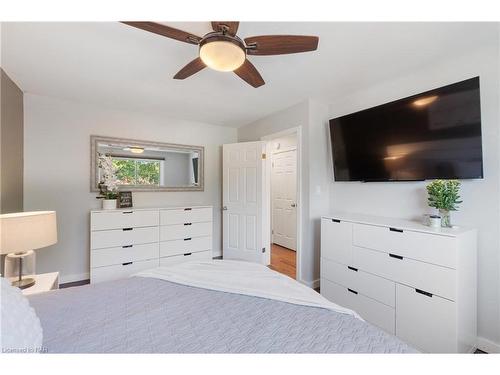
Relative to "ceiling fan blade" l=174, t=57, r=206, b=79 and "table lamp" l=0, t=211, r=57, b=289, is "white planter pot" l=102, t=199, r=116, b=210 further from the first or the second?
"ceiling fan blade" l=174, t=57, r=206, b=79

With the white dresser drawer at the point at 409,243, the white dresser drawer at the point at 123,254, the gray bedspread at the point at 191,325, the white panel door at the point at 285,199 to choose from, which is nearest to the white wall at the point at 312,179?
the white dresser drawer at the point at 409,243

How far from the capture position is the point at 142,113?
3.21 metres

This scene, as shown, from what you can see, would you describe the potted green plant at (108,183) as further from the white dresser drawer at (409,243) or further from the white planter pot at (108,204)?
the white dresser drawer at (409,243)

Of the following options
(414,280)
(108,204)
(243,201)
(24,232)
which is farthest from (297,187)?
(24,232)

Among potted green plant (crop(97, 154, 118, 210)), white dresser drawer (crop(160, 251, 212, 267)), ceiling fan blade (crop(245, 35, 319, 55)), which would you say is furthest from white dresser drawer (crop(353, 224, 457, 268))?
potted green plant (crop(97, 154, 118, 210))

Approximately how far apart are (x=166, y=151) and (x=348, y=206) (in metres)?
2.70

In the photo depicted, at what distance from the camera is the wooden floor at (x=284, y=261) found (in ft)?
10.7

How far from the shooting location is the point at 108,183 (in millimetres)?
2891

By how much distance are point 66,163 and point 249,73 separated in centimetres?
260

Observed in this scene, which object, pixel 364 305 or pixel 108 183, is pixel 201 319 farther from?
pixel 108 183

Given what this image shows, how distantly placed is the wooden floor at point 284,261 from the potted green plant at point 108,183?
241cm

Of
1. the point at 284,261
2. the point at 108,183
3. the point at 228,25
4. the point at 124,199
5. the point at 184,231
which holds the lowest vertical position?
the point at 284,261

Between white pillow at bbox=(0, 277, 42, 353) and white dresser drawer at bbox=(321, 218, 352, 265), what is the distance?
216 cm
